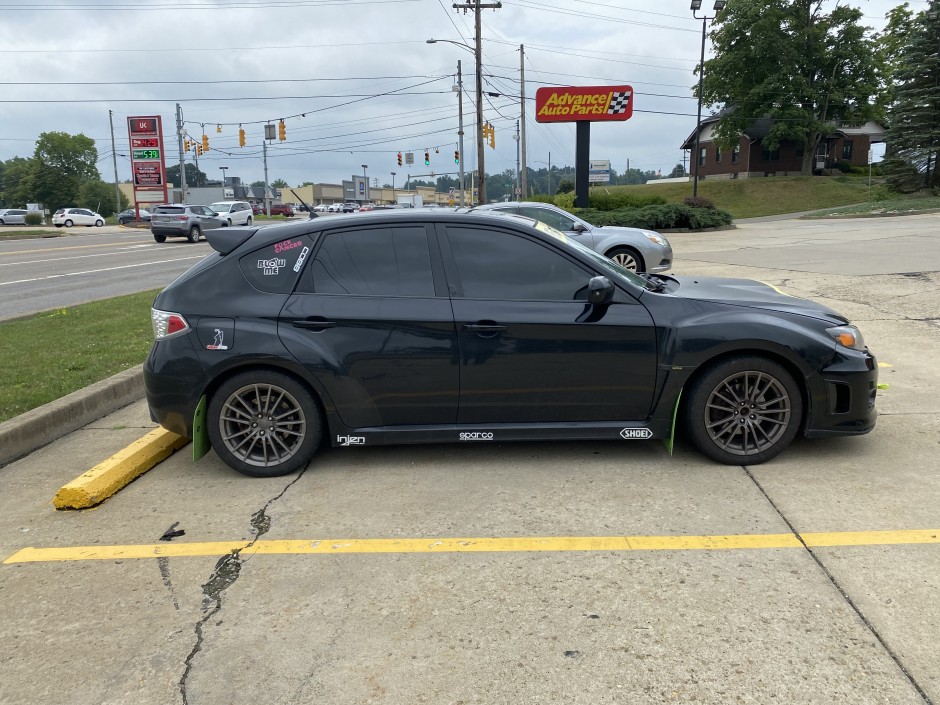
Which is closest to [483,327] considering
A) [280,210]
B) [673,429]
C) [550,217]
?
[673,429]

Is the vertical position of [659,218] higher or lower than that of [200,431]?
higher

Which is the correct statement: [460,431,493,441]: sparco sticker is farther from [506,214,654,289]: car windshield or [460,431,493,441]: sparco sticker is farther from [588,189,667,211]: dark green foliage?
[588,189,667,211]: dark green foliage

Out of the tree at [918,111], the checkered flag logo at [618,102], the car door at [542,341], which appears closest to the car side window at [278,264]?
the car door at [542,341]

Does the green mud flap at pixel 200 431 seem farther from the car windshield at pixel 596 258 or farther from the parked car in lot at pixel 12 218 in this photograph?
the parked car in lot at pixel 12 218

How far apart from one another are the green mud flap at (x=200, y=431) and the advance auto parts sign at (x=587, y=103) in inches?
1059

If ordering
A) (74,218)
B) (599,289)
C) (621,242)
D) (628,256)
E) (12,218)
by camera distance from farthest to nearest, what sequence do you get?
1. (12,218)
2. (74,218)
3. (628,256)
4. (621,242)
5. (599,289)

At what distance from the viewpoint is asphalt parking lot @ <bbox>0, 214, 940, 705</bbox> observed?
2637 millimetres

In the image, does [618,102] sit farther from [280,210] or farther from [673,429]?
[280,210]

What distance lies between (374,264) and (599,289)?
1440 millimetres

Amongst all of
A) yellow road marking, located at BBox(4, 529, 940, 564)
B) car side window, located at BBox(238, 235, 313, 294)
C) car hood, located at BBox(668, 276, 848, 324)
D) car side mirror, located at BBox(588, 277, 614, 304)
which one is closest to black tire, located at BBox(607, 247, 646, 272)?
car hood, located at BBox(668, 276, 848, 324)

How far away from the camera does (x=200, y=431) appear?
4594 millimetres

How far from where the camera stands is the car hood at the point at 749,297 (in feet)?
15.1

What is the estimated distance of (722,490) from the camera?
420cm

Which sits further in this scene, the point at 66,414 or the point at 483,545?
the point at 66,414
